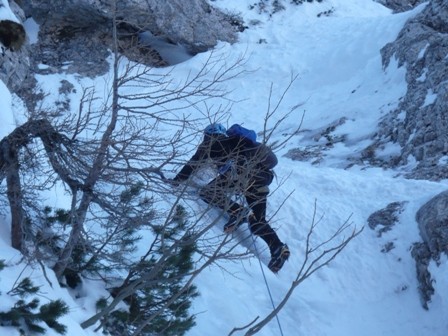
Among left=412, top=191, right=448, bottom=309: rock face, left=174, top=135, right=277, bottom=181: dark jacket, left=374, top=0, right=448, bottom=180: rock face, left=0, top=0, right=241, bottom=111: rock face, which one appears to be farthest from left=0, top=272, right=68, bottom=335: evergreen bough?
left=0, top=0, right=241, bottom=111: rock face

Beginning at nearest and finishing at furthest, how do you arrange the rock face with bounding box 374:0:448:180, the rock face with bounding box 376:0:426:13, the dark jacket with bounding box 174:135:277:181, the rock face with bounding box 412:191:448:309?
1. the dark jacket with bounding box 174:135:277:181
2. the rock face with bounding box 412:191:448:309
3. the rock face with bounding box 374:0:448:180
4. the rock face with bounding box 376:0:426:13

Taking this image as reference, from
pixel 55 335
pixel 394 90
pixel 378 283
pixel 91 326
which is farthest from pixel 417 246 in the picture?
pixel 394 90

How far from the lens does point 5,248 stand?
5078 mm

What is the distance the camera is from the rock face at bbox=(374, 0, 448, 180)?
9.87m

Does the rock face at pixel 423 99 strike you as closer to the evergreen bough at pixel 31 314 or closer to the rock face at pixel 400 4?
the rock face at pixel 400 4

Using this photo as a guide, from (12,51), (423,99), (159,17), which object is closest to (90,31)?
(159,17)

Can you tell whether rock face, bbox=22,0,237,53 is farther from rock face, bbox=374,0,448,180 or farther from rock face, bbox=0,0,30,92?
rock face, bbox=0,0,30,92

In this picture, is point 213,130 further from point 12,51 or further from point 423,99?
point 423,99

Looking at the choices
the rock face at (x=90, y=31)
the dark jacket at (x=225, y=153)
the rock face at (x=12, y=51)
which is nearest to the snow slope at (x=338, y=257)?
the dark jacket at (x=225, y=153)

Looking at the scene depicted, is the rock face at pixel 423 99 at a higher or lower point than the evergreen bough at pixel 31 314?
higher

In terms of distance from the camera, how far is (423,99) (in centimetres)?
1117

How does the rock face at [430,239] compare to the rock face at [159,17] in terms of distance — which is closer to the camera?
the rock face at [430,239]

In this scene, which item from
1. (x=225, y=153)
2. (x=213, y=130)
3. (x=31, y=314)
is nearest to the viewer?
(x=31, y=314)

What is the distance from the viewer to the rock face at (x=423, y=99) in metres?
9.87
